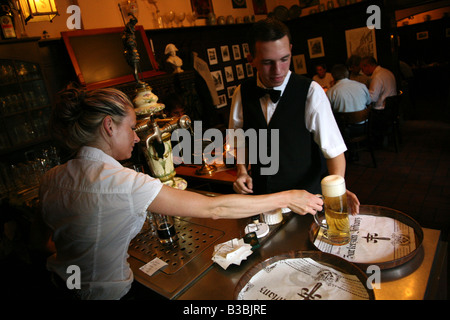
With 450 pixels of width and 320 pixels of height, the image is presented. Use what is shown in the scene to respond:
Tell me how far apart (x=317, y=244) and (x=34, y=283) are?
3328mm

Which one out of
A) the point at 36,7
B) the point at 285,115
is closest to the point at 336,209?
the point at 285,115

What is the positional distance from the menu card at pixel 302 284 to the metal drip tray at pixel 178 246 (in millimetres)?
388

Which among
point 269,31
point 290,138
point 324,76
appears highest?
point 269,31

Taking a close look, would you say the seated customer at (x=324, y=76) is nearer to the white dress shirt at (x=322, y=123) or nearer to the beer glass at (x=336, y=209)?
the white dress shirt at (x=322, y=123)

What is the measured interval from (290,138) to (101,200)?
1100 mm

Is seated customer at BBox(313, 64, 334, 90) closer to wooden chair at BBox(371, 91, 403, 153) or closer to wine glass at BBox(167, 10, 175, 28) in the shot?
wooden chair at BBox(371, 91, 403, 153)

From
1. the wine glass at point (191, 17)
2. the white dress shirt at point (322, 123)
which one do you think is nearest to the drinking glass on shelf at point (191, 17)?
the wine glass at point (191, 17)

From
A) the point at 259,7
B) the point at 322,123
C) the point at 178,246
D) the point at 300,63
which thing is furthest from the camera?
the point at 300,63

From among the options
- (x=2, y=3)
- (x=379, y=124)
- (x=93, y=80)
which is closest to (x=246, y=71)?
(x=379, y=124)

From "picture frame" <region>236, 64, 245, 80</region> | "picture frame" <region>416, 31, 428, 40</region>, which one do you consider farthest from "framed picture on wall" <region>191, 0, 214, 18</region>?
"picture frame" <region>416, 31, 428, 40</region>

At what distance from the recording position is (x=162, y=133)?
170cm

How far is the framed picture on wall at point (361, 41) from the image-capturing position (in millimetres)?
6805

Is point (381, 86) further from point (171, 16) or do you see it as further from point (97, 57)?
point (97, 57)

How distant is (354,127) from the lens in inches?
187
